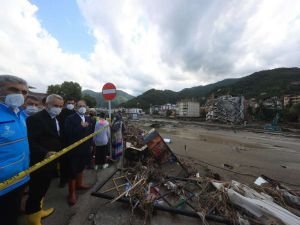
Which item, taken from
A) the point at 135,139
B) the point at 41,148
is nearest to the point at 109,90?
the point at 41,148

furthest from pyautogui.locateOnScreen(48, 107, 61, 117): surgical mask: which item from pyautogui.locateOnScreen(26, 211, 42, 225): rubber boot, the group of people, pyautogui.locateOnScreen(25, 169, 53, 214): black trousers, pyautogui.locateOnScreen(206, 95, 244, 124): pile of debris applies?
pyautogui.locateOnScreen(206, 95, 244, 124): pile of debris

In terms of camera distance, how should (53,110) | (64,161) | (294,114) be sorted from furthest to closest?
(294,114) < (64,161) < (53,110)

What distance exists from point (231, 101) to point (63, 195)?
65282 millimetres

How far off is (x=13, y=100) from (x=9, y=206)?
3.73 ft

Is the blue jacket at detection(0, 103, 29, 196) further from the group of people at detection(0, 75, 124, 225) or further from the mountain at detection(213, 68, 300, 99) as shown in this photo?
the mountain at detection(213, 68, 300, 99)

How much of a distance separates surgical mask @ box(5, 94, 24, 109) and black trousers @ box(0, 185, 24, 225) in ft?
3.02

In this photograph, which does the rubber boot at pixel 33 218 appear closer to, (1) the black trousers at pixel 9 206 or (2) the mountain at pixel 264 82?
(1) the black trousers at pixel 9 206

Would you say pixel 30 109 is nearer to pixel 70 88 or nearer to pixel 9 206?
pixel 9 206

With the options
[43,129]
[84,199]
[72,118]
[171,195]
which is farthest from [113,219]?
[72,118]

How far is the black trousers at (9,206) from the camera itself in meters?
1.56

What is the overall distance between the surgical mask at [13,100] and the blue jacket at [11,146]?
0.18 feet

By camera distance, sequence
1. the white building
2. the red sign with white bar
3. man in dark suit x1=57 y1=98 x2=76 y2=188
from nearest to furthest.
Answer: man in dark suit x1=57 y1=98 x2=76 y2=188
the red sign with white bar
the white building

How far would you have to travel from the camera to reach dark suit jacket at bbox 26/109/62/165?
2.26 meters

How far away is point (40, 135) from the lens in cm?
236
